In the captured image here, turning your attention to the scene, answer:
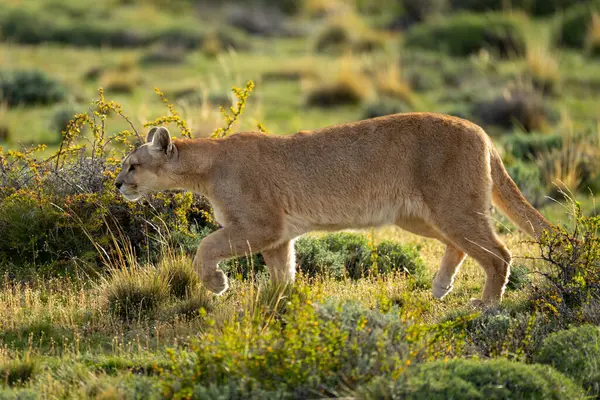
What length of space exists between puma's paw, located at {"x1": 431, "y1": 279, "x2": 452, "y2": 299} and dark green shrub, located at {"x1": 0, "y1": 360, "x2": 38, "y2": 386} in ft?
12.8

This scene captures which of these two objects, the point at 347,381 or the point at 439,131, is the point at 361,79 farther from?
the point at 347,381

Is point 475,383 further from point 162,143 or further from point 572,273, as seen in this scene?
point 162,143

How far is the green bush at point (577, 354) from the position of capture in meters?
6.52

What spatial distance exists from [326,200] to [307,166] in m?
0.36

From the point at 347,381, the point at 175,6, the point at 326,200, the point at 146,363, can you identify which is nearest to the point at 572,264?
the point at 326,200

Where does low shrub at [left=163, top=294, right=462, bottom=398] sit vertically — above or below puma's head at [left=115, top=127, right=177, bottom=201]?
below

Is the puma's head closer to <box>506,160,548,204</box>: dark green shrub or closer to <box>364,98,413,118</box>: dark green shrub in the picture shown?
<box>506,160,548,204</box>: dark green shrub

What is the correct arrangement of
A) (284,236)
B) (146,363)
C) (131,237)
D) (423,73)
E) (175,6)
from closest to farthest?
(146,363) → (284,236) → (131,237) → (423,73) → (175,6)

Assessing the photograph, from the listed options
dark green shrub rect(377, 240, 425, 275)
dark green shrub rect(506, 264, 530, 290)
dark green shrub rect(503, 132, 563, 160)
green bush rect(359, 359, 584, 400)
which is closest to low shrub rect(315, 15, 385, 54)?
dark green shrub rect(503, 132, 563, 160)

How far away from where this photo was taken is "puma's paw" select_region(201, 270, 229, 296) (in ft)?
26.2

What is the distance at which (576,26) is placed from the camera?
2675 centimetres

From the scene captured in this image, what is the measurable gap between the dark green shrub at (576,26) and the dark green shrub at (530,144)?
10407 mm

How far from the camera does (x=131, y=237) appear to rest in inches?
386

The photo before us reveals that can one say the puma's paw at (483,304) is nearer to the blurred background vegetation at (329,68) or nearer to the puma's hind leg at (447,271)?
the puma's hind leg at (447,271)
